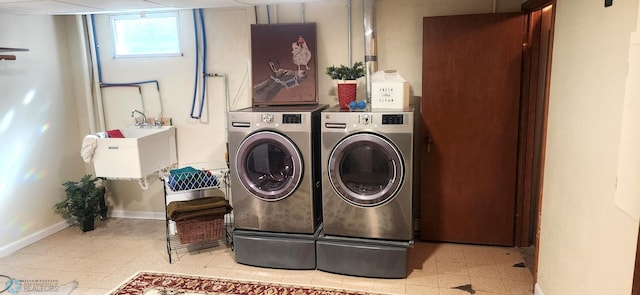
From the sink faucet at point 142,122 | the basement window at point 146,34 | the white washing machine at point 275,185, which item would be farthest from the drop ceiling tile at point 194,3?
the sink faucet at point 142,122

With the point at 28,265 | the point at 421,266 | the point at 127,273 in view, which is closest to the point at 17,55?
the point at 28,265

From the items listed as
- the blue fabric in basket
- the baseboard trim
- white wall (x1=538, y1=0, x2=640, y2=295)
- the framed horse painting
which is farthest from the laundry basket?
white wall (x1=538, y1=0, x2=640, y2=295)

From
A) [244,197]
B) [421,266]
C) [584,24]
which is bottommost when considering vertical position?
[421,266]

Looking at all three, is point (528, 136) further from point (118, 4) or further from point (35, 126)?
point (35, 126)

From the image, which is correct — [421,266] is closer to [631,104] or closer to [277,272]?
[277,272]

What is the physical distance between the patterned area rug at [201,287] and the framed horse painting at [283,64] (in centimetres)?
161

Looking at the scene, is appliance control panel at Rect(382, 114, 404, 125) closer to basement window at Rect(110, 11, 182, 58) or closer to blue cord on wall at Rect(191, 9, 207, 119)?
blue cord on wall at Rect(191, 9, 207, 119)

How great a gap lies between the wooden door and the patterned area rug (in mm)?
1275

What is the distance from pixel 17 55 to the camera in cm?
387

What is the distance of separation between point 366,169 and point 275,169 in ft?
2.37

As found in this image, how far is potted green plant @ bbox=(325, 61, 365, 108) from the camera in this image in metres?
3.47

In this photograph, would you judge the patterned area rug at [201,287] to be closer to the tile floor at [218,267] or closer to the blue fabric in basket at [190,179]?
the tile floor at [218,267]

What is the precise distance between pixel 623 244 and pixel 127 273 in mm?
3248

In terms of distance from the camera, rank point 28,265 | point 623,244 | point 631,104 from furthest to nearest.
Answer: point 28,265
point 623,244
point 631,104
